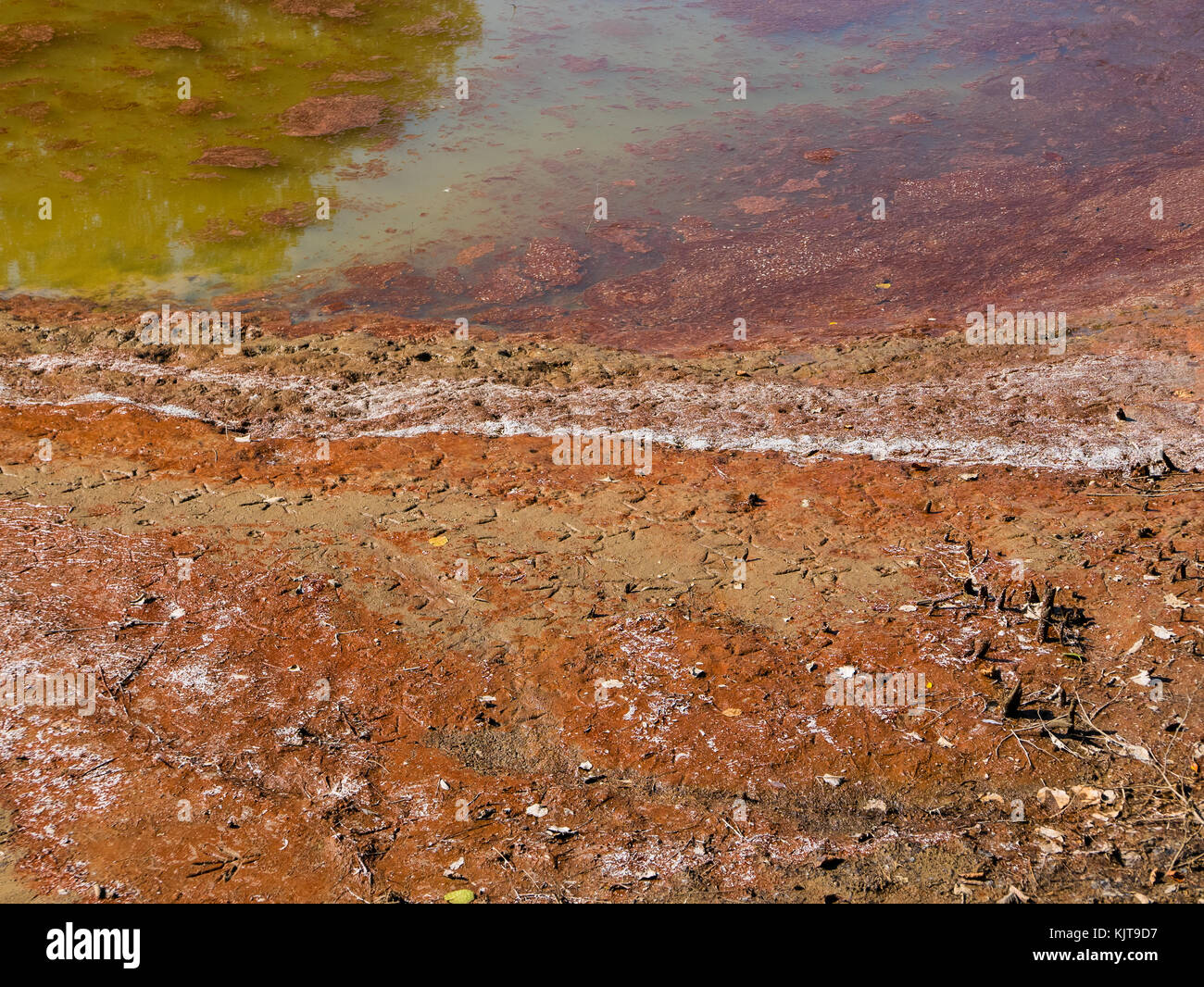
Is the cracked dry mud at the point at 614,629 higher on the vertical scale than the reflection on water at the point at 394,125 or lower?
lower

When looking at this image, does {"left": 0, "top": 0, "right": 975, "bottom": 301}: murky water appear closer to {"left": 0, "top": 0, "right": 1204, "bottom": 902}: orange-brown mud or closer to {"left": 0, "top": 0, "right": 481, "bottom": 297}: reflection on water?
{"left": 0, "top": 0, "right": 481, "bottom": 297}: reflection on water

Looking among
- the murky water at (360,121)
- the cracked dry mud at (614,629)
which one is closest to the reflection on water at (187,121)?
the murky water at (360,121)

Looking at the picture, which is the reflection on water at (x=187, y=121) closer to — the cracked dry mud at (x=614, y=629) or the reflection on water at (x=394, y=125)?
the reflection on water at (x=394, y=125)

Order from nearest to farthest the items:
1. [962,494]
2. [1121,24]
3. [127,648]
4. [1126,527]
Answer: [127,648], [1126,527], [962,494], [1121,24]

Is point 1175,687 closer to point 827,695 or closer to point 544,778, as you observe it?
point 827,695

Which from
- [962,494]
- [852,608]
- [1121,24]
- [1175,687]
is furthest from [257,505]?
[1121,24]

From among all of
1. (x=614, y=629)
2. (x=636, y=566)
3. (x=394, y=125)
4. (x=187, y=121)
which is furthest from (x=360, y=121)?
(x=614, y=629)
